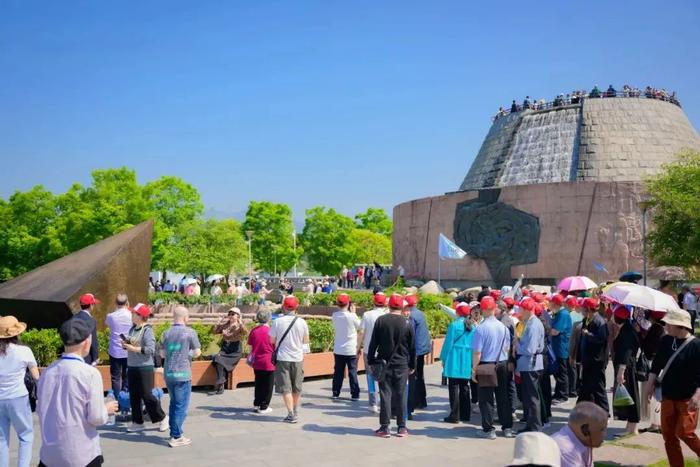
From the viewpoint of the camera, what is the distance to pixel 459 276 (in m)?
30.0

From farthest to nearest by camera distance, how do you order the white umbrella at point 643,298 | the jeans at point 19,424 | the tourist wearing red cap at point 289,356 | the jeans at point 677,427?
the tourist wearing red cap at point 289,356 < the white umbrella at point 643,298 < the jeans at point 677,427 < the jeans at point 19,424

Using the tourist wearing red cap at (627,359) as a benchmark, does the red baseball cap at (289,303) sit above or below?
above

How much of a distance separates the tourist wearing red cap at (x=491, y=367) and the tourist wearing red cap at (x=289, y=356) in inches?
94.0

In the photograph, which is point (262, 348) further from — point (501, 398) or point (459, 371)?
point (501, 398)

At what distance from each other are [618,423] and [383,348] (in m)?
3.63

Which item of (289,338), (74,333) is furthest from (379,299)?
(74,333)

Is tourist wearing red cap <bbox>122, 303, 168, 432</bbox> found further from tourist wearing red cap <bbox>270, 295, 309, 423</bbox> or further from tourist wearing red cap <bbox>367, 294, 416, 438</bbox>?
tourist wearing red cap <bbox>367, 294, 416, 438</bbox>

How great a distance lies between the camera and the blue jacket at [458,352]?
8.63 metres

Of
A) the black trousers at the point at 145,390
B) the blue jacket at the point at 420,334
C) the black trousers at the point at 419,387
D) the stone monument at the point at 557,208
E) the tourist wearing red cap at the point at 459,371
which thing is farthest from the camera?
the stone monument at the point at 557,208

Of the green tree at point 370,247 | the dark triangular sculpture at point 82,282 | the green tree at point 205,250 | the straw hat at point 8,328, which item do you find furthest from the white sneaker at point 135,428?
the green tree at point 370,247

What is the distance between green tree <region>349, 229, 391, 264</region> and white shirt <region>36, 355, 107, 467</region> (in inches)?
2485

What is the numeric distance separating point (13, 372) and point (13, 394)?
0.62ft

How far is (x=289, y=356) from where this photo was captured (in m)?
Answer: 8.49

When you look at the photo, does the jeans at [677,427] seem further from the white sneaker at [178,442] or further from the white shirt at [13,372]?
the white shirt at [13,372]
